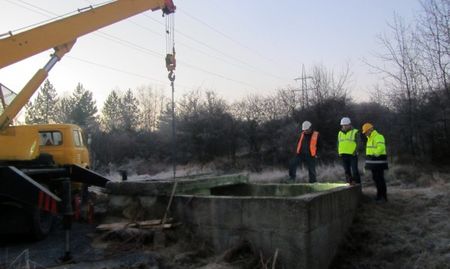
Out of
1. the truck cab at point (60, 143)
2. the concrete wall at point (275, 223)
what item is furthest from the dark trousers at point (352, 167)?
the truck cab at point (60, 143)

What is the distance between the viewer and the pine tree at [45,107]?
6134 centimetres

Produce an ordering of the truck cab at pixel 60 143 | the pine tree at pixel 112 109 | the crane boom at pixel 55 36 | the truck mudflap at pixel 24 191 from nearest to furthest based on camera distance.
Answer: the truck mudflap at pixel 24 191
the crane boom at pixel 55 36
the truck cab at pixel 60 143
the pine tree at pixel 112 109

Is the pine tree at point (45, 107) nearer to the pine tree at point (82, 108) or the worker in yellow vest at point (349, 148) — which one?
the pine tree at point (82, 108)

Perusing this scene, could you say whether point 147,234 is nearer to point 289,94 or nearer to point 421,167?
point 421,167

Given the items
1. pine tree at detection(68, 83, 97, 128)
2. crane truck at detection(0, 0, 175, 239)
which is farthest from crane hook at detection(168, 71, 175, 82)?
pine tree at detection(68, 83, 97, 128)

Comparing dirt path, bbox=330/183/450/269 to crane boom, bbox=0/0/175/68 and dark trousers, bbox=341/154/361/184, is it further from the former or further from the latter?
crane boom, bbox=0/0/175/68

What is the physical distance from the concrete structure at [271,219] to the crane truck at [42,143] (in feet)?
5.86

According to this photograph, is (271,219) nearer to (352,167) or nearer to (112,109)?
(352,167)

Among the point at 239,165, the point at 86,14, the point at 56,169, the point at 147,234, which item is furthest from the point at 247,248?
the point at 239,165

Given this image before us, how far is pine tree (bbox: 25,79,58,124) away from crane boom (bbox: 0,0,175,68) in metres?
50.1

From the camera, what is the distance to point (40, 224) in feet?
29.4

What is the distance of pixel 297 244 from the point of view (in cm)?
727

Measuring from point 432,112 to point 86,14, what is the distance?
1409cm

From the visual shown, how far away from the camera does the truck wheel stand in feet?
28.7
